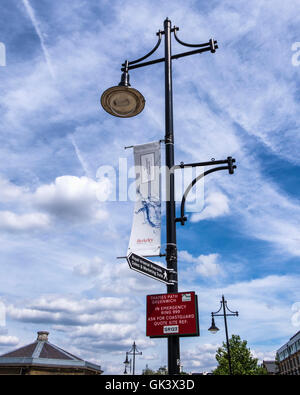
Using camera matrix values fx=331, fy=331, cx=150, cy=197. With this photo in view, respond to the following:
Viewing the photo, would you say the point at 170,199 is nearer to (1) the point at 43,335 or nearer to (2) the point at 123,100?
(2) the point at 123,100

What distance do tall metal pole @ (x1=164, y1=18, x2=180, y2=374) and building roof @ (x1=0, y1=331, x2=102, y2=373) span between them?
72.8 ft

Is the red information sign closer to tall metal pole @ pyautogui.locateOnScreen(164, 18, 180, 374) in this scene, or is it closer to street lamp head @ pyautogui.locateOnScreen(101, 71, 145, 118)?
tall metal pole @ pyautogui.locateOnScreen(164, 18, 180, 374)

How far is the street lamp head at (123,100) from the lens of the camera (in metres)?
7.12

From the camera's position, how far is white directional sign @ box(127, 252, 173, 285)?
511 centimetres

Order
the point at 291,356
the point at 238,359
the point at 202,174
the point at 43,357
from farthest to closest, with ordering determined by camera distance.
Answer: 1. the point at 291,356
2. the point at 238,359
3. the point at 43,357
4. the point at 202,174

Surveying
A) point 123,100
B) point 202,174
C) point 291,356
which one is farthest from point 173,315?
point 291,356

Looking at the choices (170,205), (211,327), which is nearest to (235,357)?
(211,327)

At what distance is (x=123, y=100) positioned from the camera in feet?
24.1

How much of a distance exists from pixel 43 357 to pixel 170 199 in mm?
29911

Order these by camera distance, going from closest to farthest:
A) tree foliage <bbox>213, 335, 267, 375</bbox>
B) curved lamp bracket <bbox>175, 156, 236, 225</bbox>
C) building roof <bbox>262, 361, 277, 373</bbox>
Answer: curved lamp bracket <bbox>175, 156, 236, 225</bbox>, tree foliage <bbox>213, 335, 267, 375</bbox>, building roof <bbox>262, 361, 277, 373</bbox>

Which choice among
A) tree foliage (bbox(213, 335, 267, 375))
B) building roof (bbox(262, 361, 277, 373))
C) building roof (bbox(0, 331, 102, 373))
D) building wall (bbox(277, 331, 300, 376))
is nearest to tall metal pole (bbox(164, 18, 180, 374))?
building roof (bbox(0, 331, 102, 373))

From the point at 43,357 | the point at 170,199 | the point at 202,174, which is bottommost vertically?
the point at 43,357
